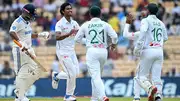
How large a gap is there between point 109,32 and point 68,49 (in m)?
1.78

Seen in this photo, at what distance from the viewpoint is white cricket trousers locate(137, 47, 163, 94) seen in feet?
60.0

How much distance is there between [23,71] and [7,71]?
32.5ft

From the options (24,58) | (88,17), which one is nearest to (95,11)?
(24,58)

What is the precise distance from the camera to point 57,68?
28953 mm

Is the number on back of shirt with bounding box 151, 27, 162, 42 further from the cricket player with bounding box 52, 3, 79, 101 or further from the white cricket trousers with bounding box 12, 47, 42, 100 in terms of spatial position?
the white cricket trousers with bounding box 12, 47, 42, 100

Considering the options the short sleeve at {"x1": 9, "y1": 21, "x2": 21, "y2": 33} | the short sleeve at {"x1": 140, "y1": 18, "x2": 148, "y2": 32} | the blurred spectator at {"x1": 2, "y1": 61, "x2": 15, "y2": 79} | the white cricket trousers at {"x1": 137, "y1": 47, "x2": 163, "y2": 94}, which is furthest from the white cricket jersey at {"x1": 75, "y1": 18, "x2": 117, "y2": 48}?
the blurred spectator at {"x1": 2, "y1": 61, "x2": 15, "y2": 79}

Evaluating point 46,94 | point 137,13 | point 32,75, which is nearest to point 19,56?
point 32,75

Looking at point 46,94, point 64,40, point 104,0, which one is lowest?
point 46,94

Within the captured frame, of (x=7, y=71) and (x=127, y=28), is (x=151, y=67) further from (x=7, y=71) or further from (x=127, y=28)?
(x=7, y=71)

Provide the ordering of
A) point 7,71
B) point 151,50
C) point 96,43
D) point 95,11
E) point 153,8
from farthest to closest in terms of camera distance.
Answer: point 7,71 < point 153,8 < point 151,50 < point 95,11 < point 96,43

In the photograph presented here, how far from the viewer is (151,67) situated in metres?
18.5

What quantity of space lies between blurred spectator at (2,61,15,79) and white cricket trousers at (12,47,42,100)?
31.5ft

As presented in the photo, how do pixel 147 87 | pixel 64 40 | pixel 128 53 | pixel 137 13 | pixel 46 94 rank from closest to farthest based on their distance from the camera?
pixel 147 87 → pixel 64 40 → pixel 46 94 → pixel 128 53 → pixel 137 13

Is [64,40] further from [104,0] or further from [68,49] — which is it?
[104,0]
